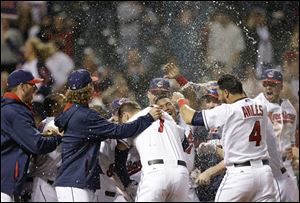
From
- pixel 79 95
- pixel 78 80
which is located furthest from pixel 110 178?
pixel 78 80

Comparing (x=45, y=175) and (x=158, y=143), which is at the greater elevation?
(x=158, y=143)

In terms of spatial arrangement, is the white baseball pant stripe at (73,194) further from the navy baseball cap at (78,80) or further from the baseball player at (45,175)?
the navy baseball cap at (78,80)

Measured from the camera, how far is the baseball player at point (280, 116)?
9078 millimetres

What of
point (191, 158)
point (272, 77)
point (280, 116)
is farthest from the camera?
point (272, 77)

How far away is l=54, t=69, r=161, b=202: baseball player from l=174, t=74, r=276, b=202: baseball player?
0.64 m

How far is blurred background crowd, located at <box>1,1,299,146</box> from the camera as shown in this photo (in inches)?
485

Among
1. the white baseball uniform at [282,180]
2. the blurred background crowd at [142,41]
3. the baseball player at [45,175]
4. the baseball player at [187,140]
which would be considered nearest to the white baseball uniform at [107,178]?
the baseball player at [45,175]

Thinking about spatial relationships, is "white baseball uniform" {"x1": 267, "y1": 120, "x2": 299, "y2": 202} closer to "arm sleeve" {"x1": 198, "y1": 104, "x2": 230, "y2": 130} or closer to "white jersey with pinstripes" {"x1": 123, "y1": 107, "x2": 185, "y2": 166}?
"arm sleeve" {"x1": 198, "y1": 104, "x2": 230, "y2": 130}

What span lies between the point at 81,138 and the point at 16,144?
580 mm

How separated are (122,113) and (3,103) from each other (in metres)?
1.24

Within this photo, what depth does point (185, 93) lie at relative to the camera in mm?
9805

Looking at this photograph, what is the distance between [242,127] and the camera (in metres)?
7.95

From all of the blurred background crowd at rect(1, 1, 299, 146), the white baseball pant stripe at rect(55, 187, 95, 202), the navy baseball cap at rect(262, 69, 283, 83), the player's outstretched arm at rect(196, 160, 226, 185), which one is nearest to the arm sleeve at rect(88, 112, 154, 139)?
the white baseball pant stripe at rect(55, 187, 95, 202)

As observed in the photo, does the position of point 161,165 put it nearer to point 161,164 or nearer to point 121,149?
point 161,164
